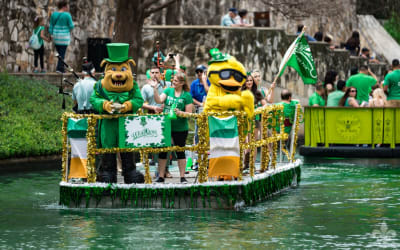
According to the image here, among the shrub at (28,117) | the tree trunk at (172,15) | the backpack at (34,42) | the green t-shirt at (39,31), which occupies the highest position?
the tree trunk at (172,15)

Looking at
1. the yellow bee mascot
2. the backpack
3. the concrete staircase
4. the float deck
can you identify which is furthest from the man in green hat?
the concrete staircase

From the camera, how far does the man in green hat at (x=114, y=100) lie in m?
13.5

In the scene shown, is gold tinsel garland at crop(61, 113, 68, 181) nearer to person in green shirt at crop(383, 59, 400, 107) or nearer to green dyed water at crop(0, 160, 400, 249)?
green dyed water at crop(0, 160, 400, 249)

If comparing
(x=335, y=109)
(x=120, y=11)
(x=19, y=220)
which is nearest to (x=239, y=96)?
(x=19, y=220)

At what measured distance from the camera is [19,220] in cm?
1279

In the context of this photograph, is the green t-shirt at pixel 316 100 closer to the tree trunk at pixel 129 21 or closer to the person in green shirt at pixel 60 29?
the tree trunk at pixel 129 21

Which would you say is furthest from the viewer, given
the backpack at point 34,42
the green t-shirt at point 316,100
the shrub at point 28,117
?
the backpack at point 34,42

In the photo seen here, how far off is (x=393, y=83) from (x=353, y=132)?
86.8 inches

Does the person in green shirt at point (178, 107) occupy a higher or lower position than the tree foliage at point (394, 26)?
lower

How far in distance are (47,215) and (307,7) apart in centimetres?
2581

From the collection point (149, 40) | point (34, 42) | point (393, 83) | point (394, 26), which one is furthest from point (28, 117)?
point (394, 26)

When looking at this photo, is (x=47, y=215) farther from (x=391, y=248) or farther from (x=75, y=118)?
(x=391, y=248)

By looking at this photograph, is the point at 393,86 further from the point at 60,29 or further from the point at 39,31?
the point at 39,31

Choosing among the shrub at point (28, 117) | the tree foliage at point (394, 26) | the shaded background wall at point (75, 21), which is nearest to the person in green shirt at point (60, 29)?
the shrub at point (28, 117)
